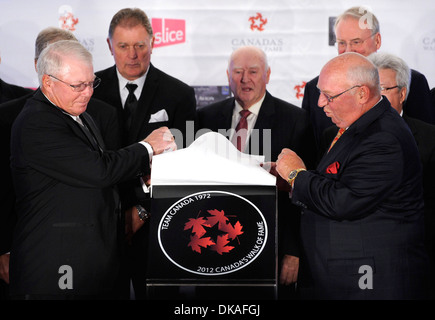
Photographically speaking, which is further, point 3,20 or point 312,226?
point 3,20

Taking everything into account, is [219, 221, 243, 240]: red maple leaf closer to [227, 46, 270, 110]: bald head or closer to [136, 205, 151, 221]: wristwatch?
[136, 205, 151, 221]: wristwatch

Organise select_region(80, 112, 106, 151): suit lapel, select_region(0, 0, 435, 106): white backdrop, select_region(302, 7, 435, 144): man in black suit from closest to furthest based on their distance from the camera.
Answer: select_region(80, 112, 106, 151): suit lapel
select_region(302, 7, 435, 144): man in black suit
select_region(0, 0, 435, 106): white backdrop

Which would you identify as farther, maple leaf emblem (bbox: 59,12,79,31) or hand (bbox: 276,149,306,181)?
maple leaf emblem (bbox: 59,12,79,31)

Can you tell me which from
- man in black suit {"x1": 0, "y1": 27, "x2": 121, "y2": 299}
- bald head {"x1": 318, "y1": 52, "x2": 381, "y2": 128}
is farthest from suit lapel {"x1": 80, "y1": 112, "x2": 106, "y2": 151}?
bald head {"x1": 318, "y1": 52, "x2": 381, "y2": 128}

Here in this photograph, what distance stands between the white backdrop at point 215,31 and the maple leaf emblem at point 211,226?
9.88ft

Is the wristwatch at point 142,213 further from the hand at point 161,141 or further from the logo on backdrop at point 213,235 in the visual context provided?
the logo on backdrop at point 213,235

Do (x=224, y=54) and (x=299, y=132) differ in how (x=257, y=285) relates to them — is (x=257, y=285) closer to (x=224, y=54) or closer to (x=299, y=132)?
(x=299, y=132)

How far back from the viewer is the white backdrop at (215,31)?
4836 mm

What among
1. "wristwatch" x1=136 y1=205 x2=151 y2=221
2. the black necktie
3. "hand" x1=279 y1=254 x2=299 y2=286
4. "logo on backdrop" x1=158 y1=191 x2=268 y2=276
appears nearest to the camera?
"logo on backdrop" x1=158 y1=191 x2=268 y2=276

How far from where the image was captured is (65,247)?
7.72ft

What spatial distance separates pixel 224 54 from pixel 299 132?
1.90 m

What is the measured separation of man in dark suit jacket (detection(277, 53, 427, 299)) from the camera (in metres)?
2.22

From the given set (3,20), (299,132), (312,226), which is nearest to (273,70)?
(299,132)

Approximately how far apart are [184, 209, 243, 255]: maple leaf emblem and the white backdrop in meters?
3.01
